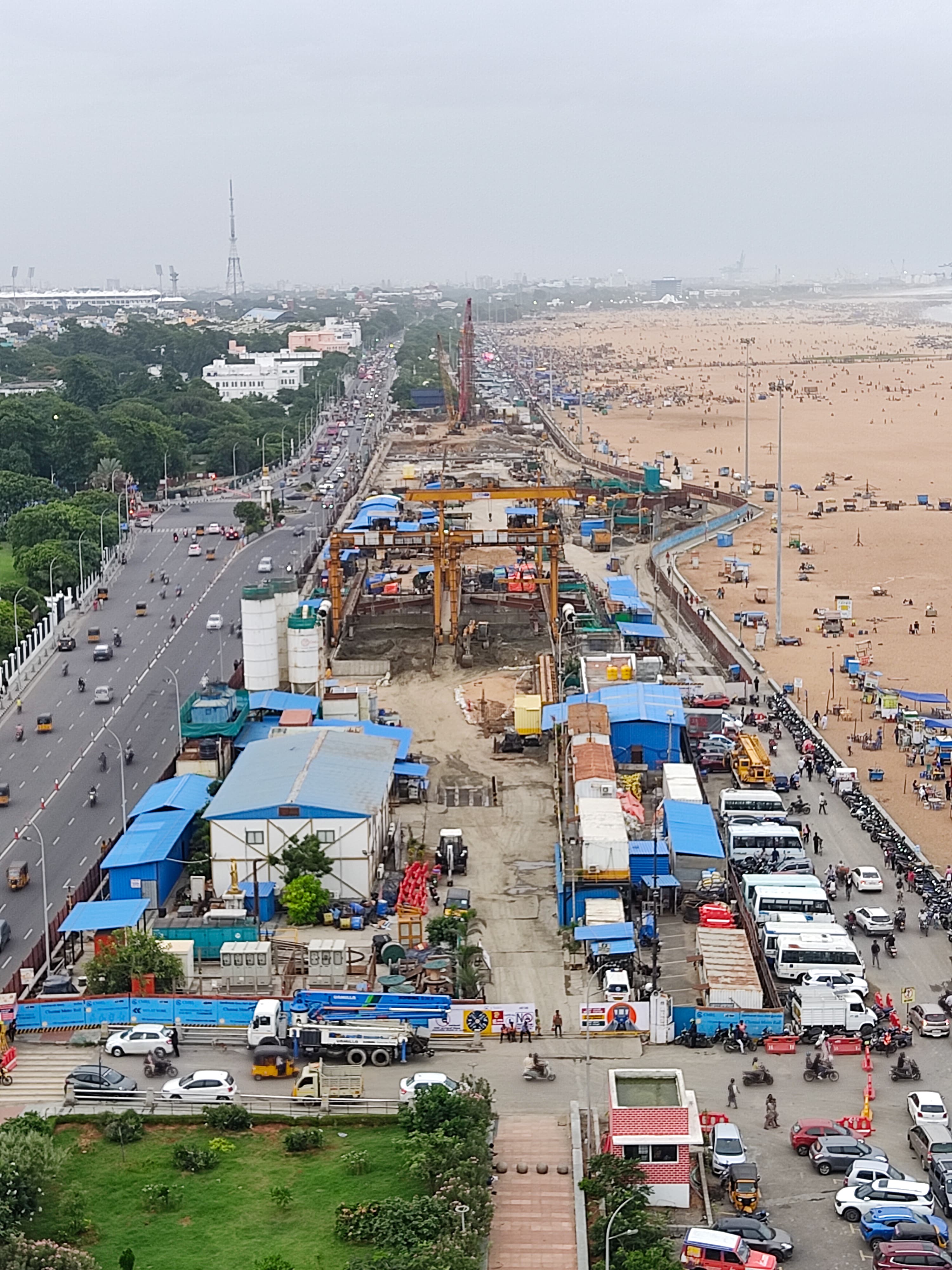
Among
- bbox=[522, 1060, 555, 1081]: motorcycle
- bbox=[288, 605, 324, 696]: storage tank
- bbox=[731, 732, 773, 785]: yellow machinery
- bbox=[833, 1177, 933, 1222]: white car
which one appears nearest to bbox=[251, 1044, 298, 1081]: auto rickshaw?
bbox=[522, 1060, 555, 1081]: motorcycle

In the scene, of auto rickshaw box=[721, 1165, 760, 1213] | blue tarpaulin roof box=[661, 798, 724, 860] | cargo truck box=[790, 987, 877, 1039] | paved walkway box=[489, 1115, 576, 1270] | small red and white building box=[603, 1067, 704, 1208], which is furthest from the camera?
blue tarpaulin roof box=[661, 798, 724, 860]

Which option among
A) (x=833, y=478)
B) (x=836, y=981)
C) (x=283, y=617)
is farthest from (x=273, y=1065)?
(x=833, y=478)

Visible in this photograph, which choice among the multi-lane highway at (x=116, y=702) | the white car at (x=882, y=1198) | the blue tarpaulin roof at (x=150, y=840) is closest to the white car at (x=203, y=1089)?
the multi-lane highway at (x=116, y=702)

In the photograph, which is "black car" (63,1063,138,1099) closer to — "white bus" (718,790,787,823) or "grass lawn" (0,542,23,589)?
"white bus" (718,790,787,823)

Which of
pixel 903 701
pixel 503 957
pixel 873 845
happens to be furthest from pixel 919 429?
pixel 503 957

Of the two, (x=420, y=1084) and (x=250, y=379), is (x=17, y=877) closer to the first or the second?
(x=420, y=1084)

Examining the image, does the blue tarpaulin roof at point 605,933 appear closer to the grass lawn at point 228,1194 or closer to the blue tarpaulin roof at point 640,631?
the grass lawn at point 228,1194
